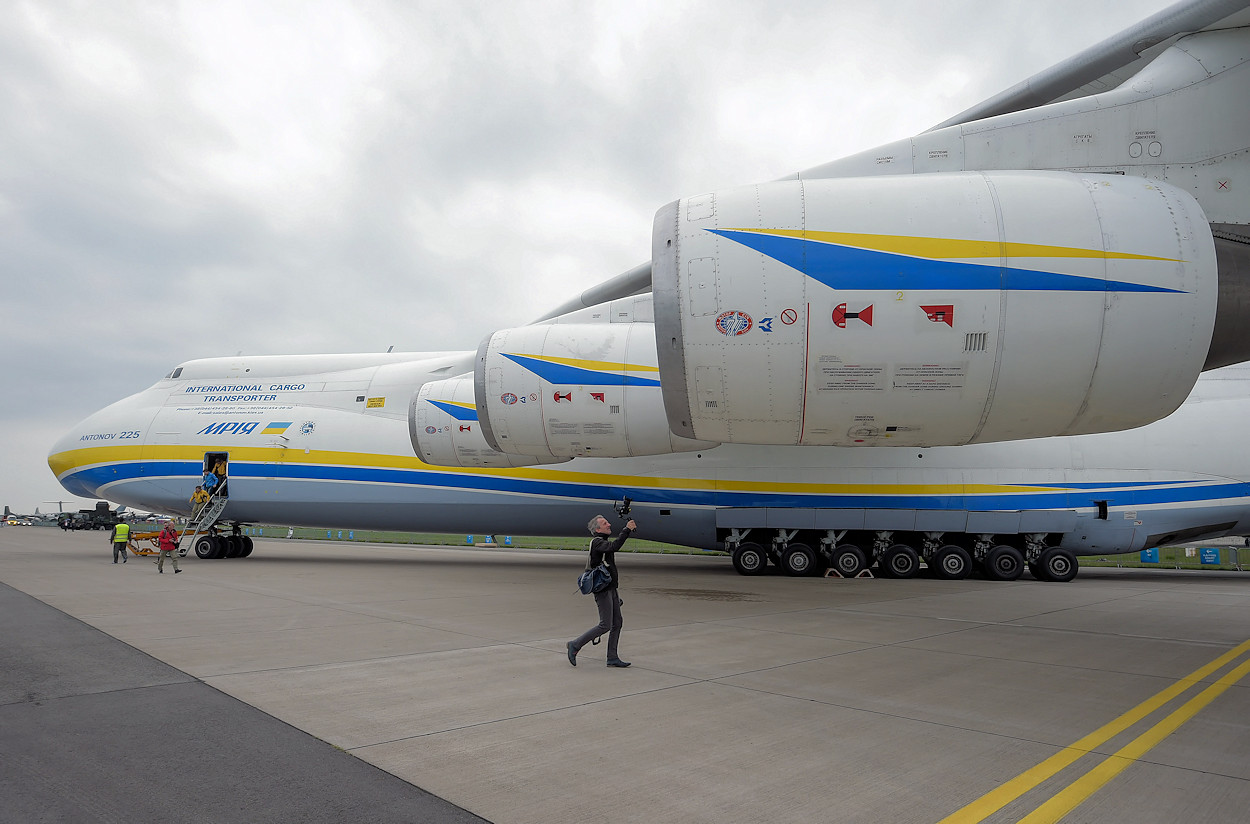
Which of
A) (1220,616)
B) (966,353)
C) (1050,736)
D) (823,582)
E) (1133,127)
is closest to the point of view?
(1050,736)

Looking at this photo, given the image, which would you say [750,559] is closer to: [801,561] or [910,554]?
[801,561]

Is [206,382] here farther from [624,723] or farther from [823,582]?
[624,723]

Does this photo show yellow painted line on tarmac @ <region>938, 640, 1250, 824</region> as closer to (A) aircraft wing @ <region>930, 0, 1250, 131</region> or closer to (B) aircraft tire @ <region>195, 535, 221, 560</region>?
(A) aircraft wing @ <region>930, 0, 1250, 131</region>

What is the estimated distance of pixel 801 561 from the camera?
14477 millimetres

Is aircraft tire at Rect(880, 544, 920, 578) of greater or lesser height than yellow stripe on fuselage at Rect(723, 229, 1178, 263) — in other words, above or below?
below

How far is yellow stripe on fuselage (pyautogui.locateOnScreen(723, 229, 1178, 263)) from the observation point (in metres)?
5.50

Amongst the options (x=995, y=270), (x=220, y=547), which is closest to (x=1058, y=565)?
(x=995, y=270)

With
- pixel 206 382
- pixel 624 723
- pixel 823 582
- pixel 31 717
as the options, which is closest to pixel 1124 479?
pixel 823 582

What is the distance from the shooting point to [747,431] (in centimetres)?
636

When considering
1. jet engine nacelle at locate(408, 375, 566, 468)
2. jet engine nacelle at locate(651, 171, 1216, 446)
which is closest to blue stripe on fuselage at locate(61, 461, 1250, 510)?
jet engine nacelle at locate(408, 375, 566, 468)

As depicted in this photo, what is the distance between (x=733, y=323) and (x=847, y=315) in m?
0.90

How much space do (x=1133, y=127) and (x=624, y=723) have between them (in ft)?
21.0

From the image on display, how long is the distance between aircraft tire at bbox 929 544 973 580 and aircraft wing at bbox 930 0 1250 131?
9240mm

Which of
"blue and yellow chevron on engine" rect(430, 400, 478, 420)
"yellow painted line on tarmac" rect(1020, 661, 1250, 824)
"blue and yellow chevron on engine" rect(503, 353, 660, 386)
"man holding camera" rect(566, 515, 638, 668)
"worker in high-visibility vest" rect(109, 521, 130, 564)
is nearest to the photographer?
"yellow painted line on tarmac" rect(1020, 661, 1250, 824)
